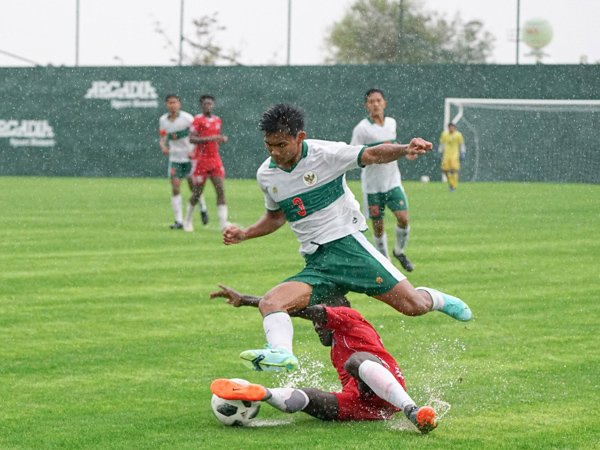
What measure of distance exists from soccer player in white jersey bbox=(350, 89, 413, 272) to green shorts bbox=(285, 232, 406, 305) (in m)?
7.69

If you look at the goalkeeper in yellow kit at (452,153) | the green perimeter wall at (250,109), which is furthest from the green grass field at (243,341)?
the green perimeter wall at (250,109)

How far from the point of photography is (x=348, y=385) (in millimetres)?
6691

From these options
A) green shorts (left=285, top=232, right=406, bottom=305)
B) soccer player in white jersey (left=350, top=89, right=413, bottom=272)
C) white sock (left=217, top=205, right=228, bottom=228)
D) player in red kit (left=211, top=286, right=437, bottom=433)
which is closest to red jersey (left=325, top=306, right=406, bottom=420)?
player in red kit (left=211, top=286, right=437, bottom=433)

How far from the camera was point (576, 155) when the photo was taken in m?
36.8

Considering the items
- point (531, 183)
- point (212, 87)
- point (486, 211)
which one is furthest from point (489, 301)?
point (212, 87)

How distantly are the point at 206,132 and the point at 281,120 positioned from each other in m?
13.5

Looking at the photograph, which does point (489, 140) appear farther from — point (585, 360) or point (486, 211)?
point (585, 360)

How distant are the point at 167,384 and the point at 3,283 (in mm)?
5549

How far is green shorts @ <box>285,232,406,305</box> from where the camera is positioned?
24.0 ft

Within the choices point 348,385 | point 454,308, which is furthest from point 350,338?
point 454,308

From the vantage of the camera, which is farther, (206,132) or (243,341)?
(206,132)

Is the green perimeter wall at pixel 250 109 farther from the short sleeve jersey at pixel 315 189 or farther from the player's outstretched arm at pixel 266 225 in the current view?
the short sleeve jersey at pixel 315 189

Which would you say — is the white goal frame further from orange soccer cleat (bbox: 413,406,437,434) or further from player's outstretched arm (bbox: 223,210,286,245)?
orange soccer cleat (bbox: 413,406,437,434)

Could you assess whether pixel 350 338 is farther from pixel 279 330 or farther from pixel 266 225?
pixel 266 225
